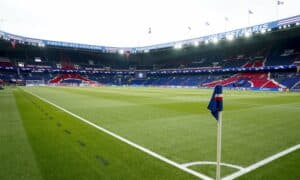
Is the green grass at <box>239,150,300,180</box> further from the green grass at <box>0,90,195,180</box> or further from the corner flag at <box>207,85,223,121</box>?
the corner flag at <box>207,85,223,121</box>

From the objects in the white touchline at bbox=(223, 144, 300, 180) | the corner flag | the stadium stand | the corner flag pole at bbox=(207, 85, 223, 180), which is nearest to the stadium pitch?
the white touchline at bbox=(223, 144, 300, 180)

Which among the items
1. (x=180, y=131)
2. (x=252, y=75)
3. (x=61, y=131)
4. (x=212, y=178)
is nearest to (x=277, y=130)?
(x=180, y=131)

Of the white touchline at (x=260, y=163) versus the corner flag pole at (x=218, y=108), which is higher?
the corner flag pole at (x=218, y=108)

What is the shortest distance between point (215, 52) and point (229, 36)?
67.7ft

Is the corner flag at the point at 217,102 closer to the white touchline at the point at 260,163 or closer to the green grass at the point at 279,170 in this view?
the white touchline at the point at 260,163

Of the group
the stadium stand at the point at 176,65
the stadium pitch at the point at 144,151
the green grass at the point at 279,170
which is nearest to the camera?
the green grass at the point at 279,170

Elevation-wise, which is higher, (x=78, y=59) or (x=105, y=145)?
(x=78, y=59)

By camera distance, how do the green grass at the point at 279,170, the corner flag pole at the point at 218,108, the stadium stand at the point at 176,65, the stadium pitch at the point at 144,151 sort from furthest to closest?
the stadium stand at the point at 176,65
the stadium pitch at the point at 144,151
the green grass at the point at 279,170
the corner flag pole at the point at 218,108

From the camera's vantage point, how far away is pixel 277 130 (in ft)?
24.8

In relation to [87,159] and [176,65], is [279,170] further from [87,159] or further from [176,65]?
[176,65]

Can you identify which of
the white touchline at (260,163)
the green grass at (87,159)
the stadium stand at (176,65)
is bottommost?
the white touchline at (260,163)

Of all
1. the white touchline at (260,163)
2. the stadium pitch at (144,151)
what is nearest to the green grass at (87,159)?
the stadium pitch at (144,151)

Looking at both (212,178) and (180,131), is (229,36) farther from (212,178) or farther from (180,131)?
(212,178)

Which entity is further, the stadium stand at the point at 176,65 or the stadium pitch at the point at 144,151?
the stadium stand at the point at 176,65
